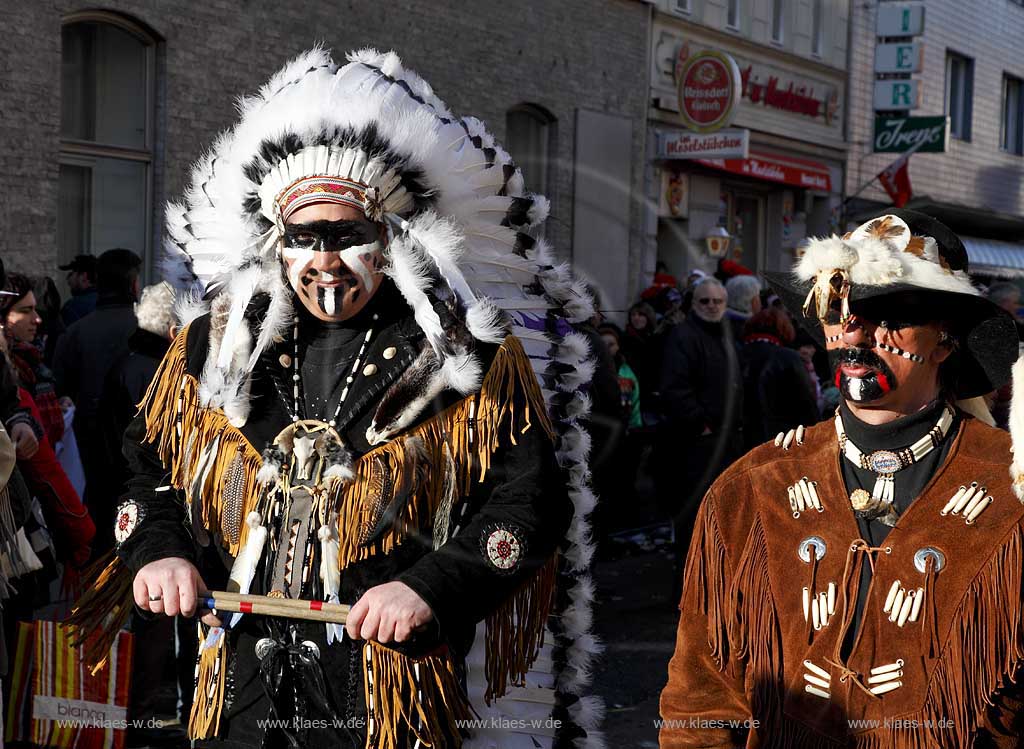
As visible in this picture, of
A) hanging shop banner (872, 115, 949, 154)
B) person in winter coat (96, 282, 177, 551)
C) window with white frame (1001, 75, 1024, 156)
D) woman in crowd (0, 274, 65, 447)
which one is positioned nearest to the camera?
woman in crowd (0, 274, 65, 447)

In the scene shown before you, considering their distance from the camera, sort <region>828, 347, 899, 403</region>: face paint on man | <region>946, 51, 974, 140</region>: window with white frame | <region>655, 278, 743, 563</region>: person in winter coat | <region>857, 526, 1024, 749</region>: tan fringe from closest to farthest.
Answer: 1. <region>857, 526, 1024, 749</region>: tan fringe
2. <region>828, 347, 899, 403</region>: face paint on man
3. <region>655, 278, 743, 563</region>: person in winter coat
4. <region>946, 51, 974, 140</region>: window with white frame

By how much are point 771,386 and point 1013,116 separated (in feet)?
75.6

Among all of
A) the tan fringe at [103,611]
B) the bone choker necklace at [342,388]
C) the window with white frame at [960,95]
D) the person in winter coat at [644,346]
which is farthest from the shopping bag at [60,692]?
the window with white frame at [960,95]

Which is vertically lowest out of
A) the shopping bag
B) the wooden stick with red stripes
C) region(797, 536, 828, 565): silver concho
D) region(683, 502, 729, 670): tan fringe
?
the shopping bag

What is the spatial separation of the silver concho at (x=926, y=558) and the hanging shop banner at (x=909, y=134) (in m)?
20.6

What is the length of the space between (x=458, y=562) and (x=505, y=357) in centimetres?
52

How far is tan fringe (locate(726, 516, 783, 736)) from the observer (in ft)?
8.88

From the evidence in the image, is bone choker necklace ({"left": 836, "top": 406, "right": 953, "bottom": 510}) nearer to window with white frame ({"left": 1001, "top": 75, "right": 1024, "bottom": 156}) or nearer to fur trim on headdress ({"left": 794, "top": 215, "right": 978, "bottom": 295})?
fur trim on headdress ({"left": 794, "top": 215, "right": 978, "bottom": 295})

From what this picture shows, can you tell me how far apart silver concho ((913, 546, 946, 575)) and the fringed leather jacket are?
0.84 m

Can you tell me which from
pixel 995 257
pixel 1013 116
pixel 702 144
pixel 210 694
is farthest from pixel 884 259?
pixel 1013 116

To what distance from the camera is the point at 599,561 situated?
9.40 m

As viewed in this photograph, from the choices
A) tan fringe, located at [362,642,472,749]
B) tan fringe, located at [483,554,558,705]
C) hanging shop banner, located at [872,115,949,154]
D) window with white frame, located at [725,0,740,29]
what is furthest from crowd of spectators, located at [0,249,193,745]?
hanging shop banner, located at [872,115,949,154]

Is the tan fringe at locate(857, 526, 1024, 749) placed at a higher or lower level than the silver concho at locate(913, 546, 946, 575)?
lower

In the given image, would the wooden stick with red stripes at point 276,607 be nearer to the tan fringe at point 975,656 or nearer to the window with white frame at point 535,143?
the tan fringe at point 975,656
